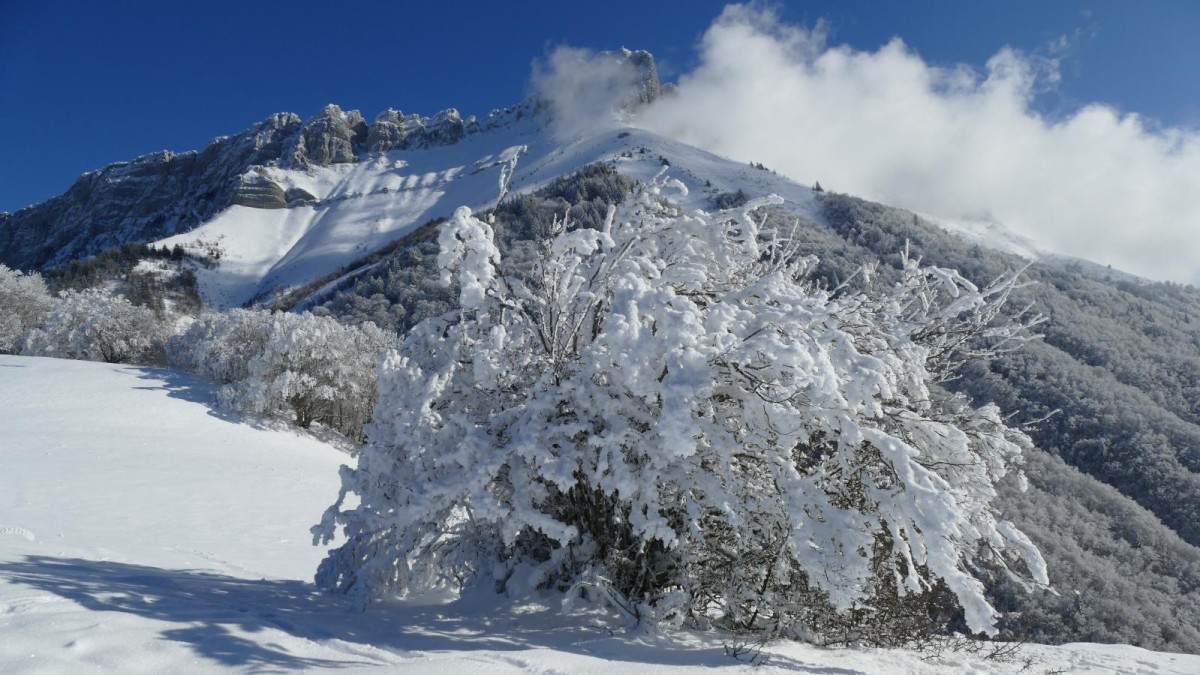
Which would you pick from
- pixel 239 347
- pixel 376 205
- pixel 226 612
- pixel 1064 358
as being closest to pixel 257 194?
pixel 376 205

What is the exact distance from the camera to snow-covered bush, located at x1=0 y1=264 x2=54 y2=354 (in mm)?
35438

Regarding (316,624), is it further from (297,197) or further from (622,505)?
(297,197)

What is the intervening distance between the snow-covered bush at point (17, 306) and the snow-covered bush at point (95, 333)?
8.43 feet

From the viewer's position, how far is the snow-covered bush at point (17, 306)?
3544cm

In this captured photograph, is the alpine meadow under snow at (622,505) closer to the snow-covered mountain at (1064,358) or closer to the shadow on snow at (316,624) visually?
the shadow on snow at (316,624)

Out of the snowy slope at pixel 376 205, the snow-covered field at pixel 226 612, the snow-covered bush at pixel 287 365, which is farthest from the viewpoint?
the snowy slope at pixel 376 205

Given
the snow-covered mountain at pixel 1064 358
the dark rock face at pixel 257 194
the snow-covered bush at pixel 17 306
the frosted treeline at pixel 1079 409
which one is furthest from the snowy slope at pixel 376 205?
the snow-covered bush at pixel 17 306

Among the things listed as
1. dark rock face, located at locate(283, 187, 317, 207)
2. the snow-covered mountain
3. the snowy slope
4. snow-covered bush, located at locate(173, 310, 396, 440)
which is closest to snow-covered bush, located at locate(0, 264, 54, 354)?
snow-covered bush, located at locate(173, 310, 396, 440)

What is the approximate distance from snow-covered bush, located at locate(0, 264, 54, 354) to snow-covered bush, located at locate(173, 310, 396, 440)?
1172 cm

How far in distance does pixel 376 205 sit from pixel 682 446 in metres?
188

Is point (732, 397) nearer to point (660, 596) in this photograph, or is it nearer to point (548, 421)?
point (548, 421)

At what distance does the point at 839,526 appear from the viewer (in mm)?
4742

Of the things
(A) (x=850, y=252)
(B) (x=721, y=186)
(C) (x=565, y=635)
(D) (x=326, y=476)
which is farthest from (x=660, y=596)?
(B) (x=721, y=186)

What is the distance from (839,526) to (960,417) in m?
2.58
